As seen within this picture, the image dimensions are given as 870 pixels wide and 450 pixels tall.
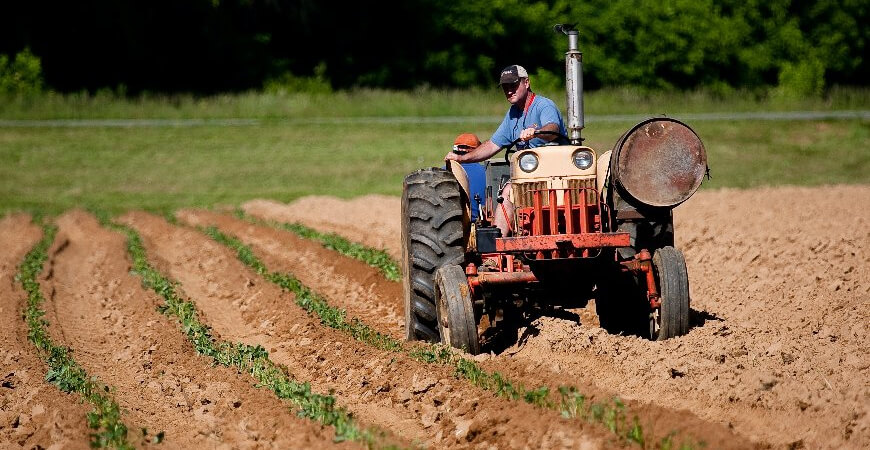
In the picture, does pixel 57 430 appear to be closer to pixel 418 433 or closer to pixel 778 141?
pixel 418 433

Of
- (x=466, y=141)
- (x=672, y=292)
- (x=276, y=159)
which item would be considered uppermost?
(x=466, y=141)

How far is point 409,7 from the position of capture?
4416cm

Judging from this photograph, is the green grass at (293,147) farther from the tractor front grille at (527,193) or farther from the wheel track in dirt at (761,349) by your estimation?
the tractor front grille at (527,193)

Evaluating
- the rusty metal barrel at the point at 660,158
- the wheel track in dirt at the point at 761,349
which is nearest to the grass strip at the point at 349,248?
the wheel track in dirt at the point at 761,349

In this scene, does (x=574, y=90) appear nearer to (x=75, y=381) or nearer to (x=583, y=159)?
(x=583, y=159)

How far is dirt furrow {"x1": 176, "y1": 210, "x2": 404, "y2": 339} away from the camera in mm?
11117

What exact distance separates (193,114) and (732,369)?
2923 centimetres

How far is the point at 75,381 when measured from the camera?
27.2ft

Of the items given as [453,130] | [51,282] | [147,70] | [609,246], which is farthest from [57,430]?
[147,70]

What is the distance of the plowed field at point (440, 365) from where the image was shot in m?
6.42

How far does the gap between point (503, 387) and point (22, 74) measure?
33.7 meters

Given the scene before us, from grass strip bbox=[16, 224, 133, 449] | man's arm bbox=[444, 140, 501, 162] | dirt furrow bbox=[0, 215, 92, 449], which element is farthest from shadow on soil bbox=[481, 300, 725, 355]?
dirt furrow bbox=[0, 215, 92, 449]

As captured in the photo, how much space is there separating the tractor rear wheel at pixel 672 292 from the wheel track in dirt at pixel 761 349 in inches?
5.1

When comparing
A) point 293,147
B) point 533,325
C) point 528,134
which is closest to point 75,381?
point 533,325
